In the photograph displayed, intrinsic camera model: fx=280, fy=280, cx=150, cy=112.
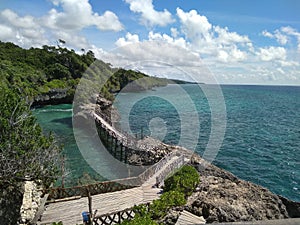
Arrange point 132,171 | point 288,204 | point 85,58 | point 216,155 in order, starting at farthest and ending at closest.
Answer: point 85,58
point 216,155
point 132,171
point 288,204

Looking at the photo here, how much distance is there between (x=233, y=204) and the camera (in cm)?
1486

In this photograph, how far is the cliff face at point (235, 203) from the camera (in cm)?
1305

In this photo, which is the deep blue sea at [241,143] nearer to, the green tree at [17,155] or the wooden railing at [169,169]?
the wooden railing at [169,169]

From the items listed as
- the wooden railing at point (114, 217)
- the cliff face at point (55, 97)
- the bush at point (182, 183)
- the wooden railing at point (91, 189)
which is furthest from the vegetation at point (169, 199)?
the cliff face at point (55, 97)

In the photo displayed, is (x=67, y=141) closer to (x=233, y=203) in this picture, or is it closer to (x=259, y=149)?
(x=233, y=203)

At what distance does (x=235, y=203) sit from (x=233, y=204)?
23 cm

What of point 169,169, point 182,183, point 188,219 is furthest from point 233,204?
point 169,169

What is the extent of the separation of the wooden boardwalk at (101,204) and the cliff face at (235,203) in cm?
264

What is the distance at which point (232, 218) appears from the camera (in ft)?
44.4

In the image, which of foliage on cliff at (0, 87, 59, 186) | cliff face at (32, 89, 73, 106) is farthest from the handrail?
cliff face at (32, 89, 73, 106)

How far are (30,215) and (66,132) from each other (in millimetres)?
26499

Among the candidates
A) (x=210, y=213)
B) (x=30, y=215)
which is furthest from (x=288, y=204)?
(x=30, y=215)

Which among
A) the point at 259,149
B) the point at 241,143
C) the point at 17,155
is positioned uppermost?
the point at 17,155

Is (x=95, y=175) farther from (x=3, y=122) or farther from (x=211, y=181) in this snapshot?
(x=3, y=122)
